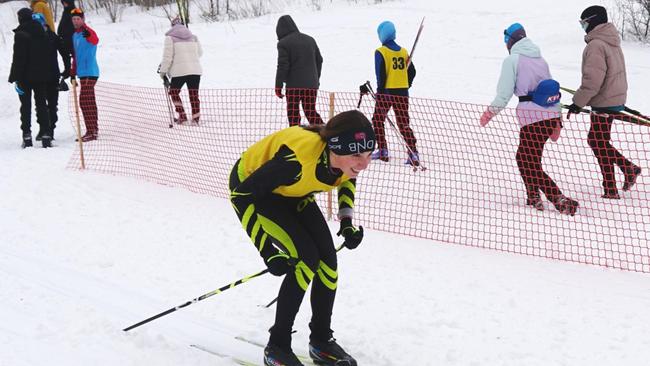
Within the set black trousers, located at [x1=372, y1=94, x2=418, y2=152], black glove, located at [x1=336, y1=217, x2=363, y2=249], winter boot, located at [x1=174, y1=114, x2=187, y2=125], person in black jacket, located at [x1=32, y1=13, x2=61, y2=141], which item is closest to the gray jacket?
black trousers, located at [x1=372, y1=94, x2=418, y2=152]

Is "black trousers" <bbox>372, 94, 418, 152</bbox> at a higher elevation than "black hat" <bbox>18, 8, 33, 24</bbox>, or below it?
below

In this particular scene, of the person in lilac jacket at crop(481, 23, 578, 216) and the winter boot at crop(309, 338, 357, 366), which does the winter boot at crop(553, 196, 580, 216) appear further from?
the winter boot at crop(309, 338, 357, 366)

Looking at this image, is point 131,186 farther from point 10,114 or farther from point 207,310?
point 10,114

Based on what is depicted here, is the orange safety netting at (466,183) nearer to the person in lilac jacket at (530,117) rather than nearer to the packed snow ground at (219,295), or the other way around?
the person in lilac jacket at (530,117)

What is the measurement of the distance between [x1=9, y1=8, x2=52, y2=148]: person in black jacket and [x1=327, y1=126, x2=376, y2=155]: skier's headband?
7.33 meters

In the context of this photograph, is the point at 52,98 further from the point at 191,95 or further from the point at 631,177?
the point at 631,177

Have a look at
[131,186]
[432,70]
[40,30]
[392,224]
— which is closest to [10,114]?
[40,30]

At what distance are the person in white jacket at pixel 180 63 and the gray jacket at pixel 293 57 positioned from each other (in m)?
1.76

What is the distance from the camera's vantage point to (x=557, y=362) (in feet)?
12.7

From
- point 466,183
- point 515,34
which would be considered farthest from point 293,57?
point 515,34

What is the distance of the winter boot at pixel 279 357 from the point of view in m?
3.60

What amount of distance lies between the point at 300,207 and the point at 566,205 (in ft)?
11.7

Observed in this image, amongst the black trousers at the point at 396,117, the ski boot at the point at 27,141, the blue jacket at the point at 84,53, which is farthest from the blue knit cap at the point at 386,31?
the ski boot at the point at 27,141

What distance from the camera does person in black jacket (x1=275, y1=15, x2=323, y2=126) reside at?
8.46 m
